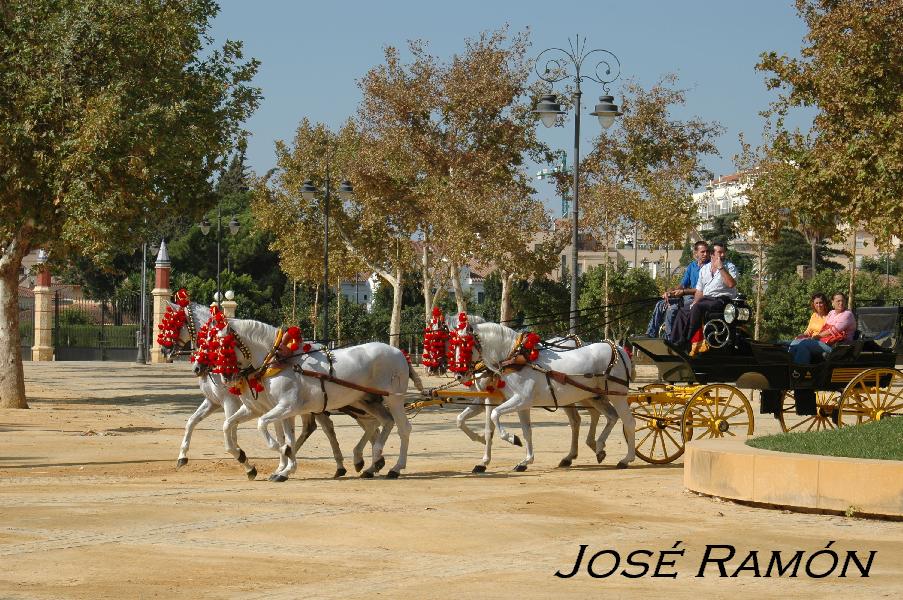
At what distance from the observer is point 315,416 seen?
16.5 meters

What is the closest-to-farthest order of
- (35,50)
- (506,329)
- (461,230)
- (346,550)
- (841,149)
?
(346,550)
(506,329)
(35,50)
(841,149)
(461,230)

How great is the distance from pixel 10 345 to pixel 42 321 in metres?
31.9

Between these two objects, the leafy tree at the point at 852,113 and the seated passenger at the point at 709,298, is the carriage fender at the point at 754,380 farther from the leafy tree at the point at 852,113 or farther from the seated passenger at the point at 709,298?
the leafy tree at the point at 852,113

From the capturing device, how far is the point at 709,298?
657 inches

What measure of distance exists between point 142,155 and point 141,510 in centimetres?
1515

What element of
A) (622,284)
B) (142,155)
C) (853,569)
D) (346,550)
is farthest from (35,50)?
(622,284)

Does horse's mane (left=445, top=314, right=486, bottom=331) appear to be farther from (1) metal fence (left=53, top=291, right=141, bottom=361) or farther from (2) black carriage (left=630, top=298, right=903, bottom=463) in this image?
(1) metal fence (left=53, top=291, right=141, bottom=361)

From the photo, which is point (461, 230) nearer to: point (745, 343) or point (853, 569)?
point (745, 343)

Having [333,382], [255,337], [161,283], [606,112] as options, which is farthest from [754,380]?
[161,283]

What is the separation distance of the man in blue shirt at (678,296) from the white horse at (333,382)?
350cm

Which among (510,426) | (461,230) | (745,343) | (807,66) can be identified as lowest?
(510,426)

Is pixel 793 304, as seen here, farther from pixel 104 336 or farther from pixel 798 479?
pixel 798 479

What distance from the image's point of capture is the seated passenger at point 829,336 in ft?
56.5

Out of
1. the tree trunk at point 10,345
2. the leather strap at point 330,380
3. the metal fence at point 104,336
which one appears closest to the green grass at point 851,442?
the leather strap at point 330,380
